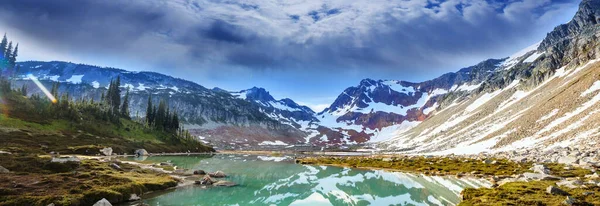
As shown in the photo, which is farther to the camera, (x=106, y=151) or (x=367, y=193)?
(x=106, y=151)

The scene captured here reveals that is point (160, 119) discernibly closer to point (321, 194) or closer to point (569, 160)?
point (321, 194)

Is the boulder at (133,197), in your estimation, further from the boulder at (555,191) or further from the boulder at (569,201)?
the boulder at (555,191)

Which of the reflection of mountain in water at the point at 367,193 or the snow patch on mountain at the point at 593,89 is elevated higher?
the snow patch on mountain at the point at 593,89

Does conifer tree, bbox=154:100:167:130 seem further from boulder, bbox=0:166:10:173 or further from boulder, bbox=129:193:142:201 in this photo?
boulder, bbox=129:193:142:201

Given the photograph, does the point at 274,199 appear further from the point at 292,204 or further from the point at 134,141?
the point at 134,141

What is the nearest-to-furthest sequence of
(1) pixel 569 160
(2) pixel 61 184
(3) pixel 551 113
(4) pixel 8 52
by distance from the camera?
(2) pixel 61 184
(1) pixel 569 160
(3) pixel 551 113
(4) pixel 8 52

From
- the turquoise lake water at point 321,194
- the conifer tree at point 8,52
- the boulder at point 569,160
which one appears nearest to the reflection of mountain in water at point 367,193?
the turquoise lake water at point 321,194

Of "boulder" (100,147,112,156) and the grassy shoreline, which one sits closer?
the grassy shoreline

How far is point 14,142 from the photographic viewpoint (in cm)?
7000

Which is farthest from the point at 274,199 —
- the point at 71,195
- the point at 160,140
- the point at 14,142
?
the point at 160,140

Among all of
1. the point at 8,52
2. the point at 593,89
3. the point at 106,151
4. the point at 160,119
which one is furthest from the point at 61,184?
the point at 8,52

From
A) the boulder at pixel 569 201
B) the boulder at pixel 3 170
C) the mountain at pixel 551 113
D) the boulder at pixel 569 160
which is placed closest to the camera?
the boulder at pixel 569 201

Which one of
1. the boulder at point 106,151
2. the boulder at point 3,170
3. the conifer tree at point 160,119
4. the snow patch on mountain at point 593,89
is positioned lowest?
the boulder at point 106,151

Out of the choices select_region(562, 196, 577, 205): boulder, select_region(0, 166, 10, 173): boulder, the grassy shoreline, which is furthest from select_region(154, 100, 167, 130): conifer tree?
select_region(562, 196, 577, 205): boulder
